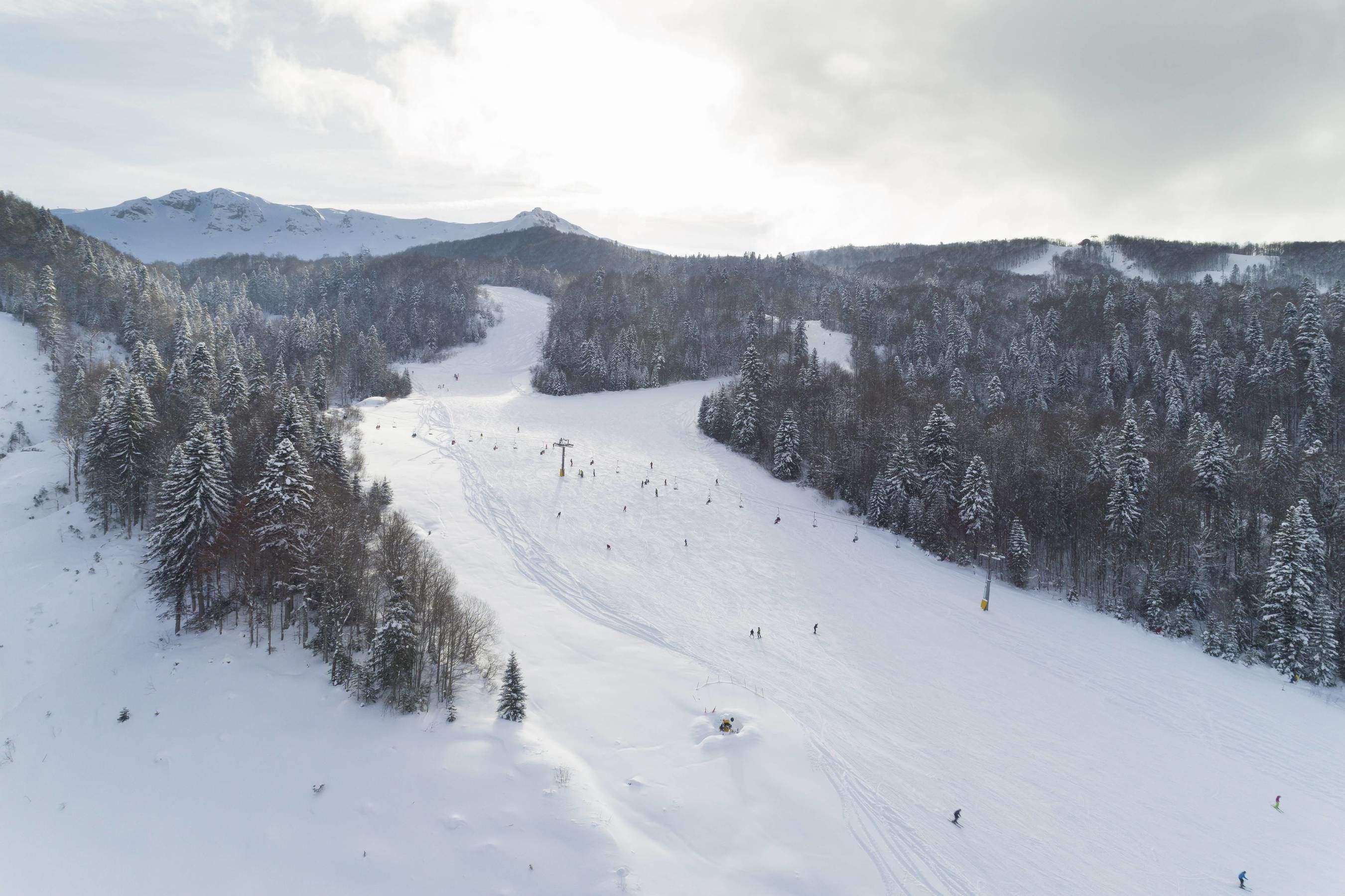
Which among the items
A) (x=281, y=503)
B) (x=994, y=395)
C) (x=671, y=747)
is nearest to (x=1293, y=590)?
(x=671, y=747)

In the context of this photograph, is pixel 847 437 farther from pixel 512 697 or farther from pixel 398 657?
pixel 398 657

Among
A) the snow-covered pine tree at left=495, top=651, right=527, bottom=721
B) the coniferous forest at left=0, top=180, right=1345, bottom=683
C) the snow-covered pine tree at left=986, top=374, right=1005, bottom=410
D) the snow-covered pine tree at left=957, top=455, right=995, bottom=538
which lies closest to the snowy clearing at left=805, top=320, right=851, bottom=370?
the coniferous forest at left=0, top=180, right=1345, bottom=683

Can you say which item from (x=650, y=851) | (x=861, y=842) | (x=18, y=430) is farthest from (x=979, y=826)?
(x=18, y=430)

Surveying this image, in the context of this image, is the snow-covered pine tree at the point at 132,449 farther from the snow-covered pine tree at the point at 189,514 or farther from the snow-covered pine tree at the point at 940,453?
the snow-covered pine tree at the point at 940,453

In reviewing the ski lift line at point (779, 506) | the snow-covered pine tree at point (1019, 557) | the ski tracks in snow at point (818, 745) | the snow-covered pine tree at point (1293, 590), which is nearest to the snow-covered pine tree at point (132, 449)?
the ski tracks in snow at point (818, 745)

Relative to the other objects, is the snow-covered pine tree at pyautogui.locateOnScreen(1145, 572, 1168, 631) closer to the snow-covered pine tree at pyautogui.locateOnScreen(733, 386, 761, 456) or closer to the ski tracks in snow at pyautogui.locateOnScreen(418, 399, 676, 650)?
the ski tracks in snow at pyautogui.locateOnScreen(418, 399, 676, 650)

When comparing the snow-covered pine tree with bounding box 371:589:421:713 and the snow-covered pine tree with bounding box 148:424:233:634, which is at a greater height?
the snow-covered pine tree with bounding box 148:424:233:634
